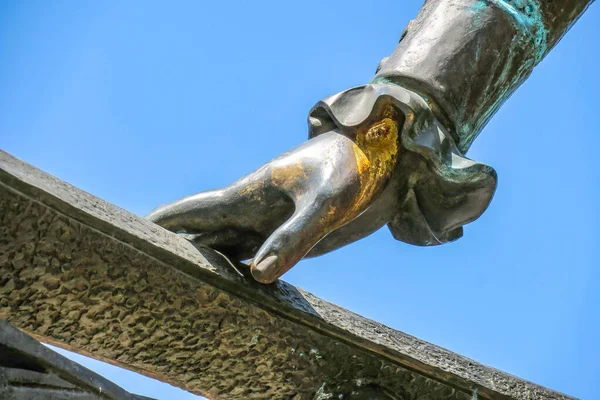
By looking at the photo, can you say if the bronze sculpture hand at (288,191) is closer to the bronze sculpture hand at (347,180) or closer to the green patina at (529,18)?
the bronze sculpture hand at (347,180)

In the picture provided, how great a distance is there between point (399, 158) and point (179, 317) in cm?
77

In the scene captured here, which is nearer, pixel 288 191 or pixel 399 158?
pixel 288 191

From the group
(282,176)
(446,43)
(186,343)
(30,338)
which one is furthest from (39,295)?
(446,43)

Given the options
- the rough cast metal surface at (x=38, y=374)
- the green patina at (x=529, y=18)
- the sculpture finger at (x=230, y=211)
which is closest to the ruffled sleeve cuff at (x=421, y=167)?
the sculpture finger at (x=230, y=211)

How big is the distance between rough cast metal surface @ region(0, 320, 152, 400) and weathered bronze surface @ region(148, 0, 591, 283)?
46 centimetres

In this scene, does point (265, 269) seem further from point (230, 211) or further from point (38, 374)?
point (38, 374)

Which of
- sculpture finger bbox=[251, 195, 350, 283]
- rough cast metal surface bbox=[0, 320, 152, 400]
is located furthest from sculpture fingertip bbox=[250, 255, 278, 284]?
rough cast metal surface bbox=[0, 320, 152, 400]

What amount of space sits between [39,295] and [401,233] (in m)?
1.11

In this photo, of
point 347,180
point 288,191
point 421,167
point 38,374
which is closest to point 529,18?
point 421,167

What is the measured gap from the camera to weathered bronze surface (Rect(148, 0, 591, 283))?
2885mm

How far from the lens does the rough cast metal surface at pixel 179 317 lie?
2.51 metres

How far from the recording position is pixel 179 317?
271 cm

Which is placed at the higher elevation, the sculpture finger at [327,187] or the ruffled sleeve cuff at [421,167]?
the ruffled sleeve cuff at [421,167]

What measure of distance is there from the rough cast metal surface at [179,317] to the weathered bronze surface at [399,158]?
0.57 feet
